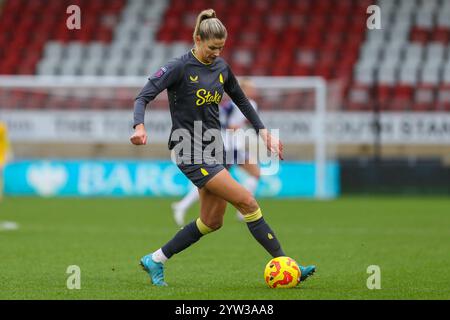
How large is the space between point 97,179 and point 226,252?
1173 cm

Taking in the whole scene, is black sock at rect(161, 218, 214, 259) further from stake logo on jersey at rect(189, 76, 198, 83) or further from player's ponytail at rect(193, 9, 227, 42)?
player's ponytail at rect(193, 9, 227, 42)

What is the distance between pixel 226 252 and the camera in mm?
10789

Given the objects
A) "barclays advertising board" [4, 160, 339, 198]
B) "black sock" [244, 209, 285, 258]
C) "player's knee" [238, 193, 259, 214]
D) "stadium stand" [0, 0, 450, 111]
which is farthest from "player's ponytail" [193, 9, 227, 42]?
"stadium stand" [0, 0, 450, 111]

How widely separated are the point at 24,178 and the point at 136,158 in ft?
8.39

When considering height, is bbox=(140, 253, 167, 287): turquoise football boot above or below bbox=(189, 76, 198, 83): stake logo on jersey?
below

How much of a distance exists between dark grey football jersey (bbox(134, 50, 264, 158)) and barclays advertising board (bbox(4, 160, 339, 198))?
1425 centimetres

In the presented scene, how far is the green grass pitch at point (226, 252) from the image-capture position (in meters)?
7.50

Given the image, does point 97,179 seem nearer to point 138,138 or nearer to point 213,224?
point 213,224

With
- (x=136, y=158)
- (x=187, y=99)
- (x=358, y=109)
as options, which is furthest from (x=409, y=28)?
(x=187, y=99)

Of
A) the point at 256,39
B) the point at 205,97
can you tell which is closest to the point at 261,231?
the point at 205,97

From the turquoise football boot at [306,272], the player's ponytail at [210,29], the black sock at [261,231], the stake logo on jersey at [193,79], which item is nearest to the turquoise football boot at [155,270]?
the black sock at [261,231]

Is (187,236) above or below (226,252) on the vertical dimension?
above

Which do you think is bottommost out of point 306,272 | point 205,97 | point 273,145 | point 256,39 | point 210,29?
point 306,272

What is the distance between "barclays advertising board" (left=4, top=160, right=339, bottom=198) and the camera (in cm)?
2200
